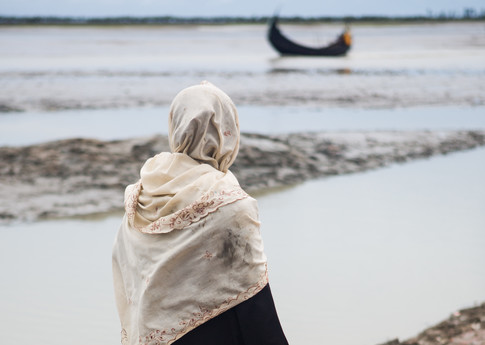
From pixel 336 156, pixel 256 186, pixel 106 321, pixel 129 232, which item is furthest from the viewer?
pixel 336 156

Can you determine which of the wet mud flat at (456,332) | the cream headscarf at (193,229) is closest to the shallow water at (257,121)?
the wet mud flat at (456,332)

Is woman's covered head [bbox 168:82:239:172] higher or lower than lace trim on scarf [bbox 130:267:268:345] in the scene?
higher

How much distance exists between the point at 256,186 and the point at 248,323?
4.91 meters

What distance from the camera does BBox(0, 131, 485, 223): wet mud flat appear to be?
5.95m

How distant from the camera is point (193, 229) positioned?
5.31 ft

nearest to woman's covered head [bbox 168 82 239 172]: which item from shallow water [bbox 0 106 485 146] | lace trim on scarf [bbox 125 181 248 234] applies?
lace trim on scarf [bbox 125 181 248 234]

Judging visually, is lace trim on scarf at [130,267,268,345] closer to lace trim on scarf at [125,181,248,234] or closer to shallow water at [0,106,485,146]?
lace trim on scarf at [125,181,248,234]

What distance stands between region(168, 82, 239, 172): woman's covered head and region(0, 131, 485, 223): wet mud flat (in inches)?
167

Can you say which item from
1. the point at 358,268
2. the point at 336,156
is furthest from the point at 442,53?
the point at 358,268

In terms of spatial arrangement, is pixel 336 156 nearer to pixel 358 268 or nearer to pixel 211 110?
pixel 358 268

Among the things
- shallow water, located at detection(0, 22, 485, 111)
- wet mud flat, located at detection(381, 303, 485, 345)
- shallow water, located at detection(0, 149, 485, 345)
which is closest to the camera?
wet mud flat, located at detection(381, 303, 485, 345)

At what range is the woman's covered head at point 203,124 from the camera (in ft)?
5.32

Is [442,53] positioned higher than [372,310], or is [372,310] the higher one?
[372,310]

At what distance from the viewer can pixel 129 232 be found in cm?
178
